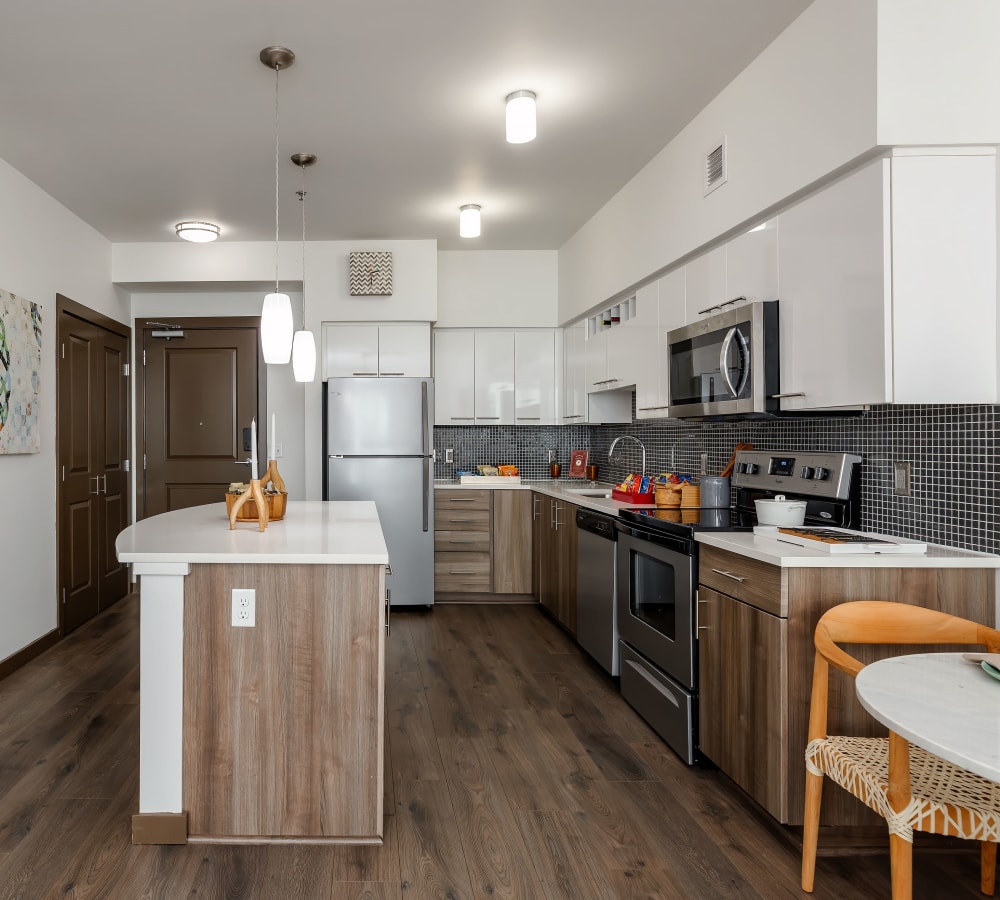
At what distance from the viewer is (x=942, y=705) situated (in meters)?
1.31

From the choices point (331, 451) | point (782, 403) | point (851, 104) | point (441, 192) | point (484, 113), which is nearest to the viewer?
point (851, 104)

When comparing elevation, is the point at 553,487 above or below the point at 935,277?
below

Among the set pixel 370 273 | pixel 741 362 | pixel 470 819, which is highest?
pixel 370 273

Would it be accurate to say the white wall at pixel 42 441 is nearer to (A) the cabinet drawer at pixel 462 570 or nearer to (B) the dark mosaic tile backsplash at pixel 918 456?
(A) the cabinet drawer at pixel 462 570

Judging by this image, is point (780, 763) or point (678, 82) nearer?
point (780, 763)

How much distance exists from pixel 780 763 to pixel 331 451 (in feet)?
11.8

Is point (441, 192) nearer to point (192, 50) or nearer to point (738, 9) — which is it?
point (192, 50)

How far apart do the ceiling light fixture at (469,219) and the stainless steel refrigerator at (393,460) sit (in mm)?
1047

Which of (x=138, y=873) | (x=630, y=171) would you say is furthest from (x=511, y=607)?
(x=138, y=873)

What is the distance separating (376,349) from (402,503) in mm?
1099

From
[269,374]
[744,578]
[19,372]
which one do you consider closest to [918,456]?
[744,578]

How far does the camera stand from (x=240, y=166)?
3848mm

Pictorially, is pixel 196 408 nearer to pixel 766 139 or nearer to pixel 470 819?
pixel 470 819

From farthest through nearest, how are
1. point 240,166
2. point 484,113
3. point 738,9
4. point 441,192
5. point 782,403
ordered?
1. point 441,192
2. point 240,166
3. point 484,113
4. point 782,403
5. point 738,9
